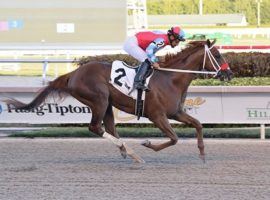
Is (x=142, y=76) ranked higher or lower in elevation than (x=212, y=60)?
lower

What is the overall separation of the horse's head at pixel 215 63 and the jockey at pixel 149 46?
0.41m

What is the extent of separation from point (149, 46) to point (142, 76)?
378 millimetres

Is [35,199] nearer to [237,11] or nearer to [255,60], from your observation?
[255,60]

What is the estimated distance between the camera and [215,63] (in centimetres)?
943

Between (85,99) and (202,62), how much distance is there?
5.09ft

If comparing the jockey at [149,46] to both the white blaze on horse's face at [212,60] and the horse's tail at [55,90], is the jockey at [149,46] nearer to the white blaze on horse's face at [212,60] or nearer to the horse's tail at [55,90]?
the white blaze on horse's face at [212,60]

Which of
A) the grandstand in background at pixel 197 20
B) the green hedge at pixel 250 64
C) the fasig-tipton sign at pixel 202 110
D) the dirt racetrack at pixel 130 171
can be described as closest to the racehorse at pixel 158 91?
the dirt racetrack at pixel 130 171

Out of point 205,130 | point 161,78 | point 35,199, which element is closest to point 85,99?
point 161,78

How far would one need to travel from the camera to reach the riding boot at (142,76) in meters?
9.12

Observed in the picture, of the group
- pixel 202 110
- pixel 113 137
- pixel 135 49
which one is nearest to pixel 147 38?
pixel 135 49

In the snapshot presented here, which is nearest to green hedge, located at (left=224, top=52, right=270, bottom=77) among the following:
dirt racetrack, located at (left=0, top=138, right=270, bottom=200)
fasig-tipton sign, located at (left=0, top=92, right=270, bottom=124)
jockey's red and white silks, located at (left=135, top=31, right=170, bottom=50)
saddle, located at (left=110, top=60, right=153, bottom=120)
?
fasig-tipton sign, located at (left=0, top=92, right=270, bottom=124)

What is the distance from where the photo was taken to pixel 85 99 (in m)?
9.45

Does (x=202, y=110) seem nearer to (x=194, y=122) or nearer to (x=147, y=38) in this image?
(x=194, y=122)

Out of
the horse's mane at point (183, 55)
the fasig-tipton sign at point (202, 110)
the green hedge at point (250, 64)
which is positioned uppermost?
the horse's mane at point (183, 55)
